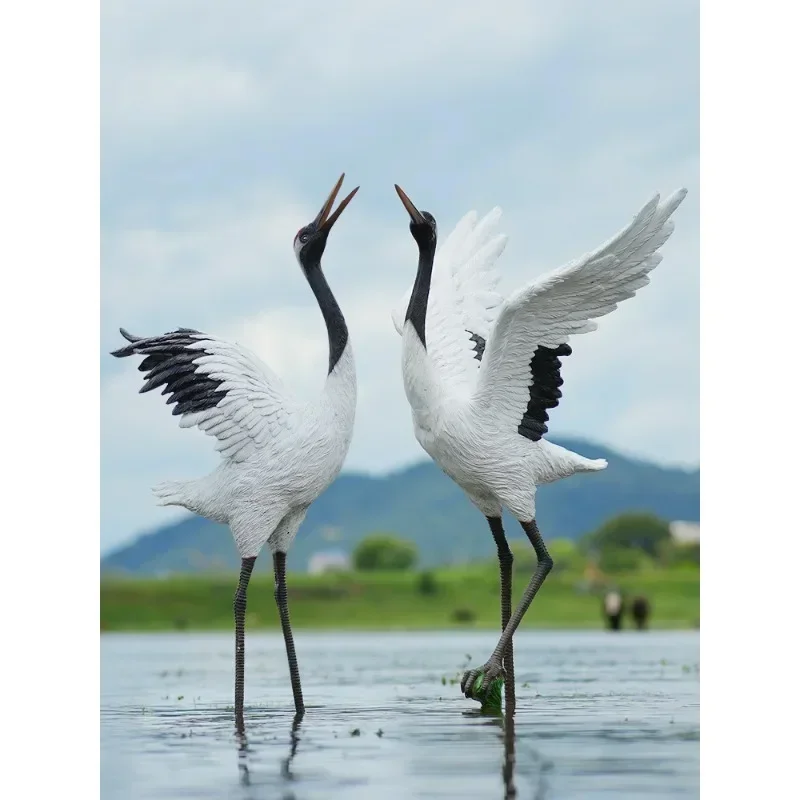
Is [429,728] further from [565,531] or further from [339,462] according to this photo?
[565,531]

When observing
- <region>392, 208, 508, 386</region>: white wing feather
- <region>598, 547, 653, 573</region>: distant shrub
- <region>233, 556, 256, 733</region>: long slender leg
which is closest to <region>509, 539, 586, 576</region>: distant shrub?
<region>598, 547, 653, 573</region>: distant shrub

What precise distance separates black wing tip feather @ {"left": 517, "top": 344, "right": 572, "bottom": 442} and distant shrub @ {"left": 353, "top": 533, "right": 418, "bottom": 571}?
7035cm

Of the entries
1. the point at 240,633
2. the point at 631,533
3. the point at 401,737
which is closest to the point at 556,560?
the point at 631,533

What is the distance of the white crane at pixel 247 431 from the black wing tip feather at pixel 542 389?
1.59m

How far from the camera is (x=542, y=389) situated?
11.6 meters

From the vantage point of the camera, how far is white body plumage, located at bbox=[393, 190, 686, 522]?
1088 cm

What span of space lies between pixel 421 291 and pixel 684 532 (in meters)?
71.6

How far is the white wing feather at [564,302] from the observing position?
10.8 m

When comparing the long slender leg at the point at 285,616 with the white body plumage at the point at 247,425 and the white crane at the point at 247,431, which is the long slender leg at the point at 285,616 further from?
the white body plumage at the point at 247,425

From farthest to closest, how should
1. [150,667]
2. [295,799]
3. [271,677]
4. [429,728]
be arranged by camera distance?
[150,667] → [271,677] → [429,728] → [295,799]

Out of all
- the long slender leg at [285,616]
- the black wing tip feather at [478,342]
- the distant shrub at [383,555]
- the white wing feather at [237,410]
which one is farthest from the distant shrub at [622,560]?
the white wing feather at [237,410]

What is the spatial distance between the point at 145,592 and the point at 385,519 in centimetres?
10988

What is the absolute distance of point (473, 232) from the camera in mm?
13953

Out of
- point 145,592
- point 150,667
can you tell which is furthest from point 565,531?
point 150,667
